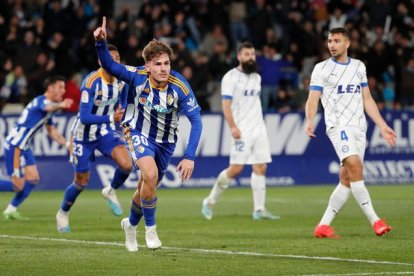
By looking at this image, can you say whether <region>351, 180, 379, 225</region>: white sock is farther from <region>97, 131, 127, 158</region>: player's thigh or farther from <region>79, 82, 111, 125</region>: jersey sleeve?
<region>97, 131, 127, 158</region>: player's thigh

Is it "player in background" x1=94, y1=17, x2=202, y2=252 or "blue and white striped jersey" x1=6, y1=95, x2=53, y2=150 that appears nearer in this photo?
"player in background" x1=94, y1=17, x2=202, y2=252

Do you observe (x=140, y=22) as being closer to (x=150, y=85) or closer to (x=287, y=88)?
(x=287, y=88)

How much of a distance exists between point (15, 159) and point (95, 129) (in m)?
2.32

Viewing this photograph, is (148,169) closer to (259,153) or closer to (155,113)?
(155,113)

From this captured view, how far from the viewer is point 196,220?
52.3 ft

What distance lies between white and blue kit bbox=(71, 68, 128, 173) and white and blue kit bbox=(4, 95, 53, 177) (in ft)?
5.79

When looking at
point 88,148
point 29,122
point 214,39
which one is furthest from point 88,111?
point 214,39

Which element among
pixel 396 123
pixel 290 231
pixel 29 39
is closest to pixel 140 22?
pixel 29 39

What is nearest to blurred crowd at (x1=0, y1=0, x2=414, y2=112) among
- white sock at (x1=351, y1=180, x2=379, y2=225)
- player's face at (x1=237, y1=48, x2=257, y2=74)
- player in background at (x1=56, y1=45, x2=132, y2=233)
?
player's face at (x1=237, y1=48, x2=257, y2=74)

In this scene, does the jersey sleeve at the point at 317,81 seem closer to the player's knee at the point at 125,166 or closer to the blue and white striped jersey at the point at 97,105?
the blue and white striped jersey at the point at 97,105

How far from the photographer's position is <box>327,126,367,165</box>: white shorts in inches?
498

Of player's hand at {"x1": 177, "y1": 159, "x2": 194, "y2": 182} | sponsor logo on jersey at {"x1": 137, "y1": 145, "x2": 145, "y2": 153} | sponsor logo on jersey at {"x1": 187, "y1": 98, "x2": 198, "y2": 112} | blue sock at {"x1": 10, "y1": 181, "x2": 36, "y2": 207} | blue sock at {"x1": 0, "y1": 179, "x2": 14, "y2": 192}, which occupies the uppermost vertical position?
sponsor logo on jersey at {"x1": 187, "y1": 98, "x2": 198, "y2": 112}

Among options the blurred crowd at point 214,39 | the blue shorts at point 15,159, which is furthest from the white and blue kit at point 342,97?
the blurred crowd at point 214,39

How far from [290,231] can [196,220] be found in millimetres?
2354
